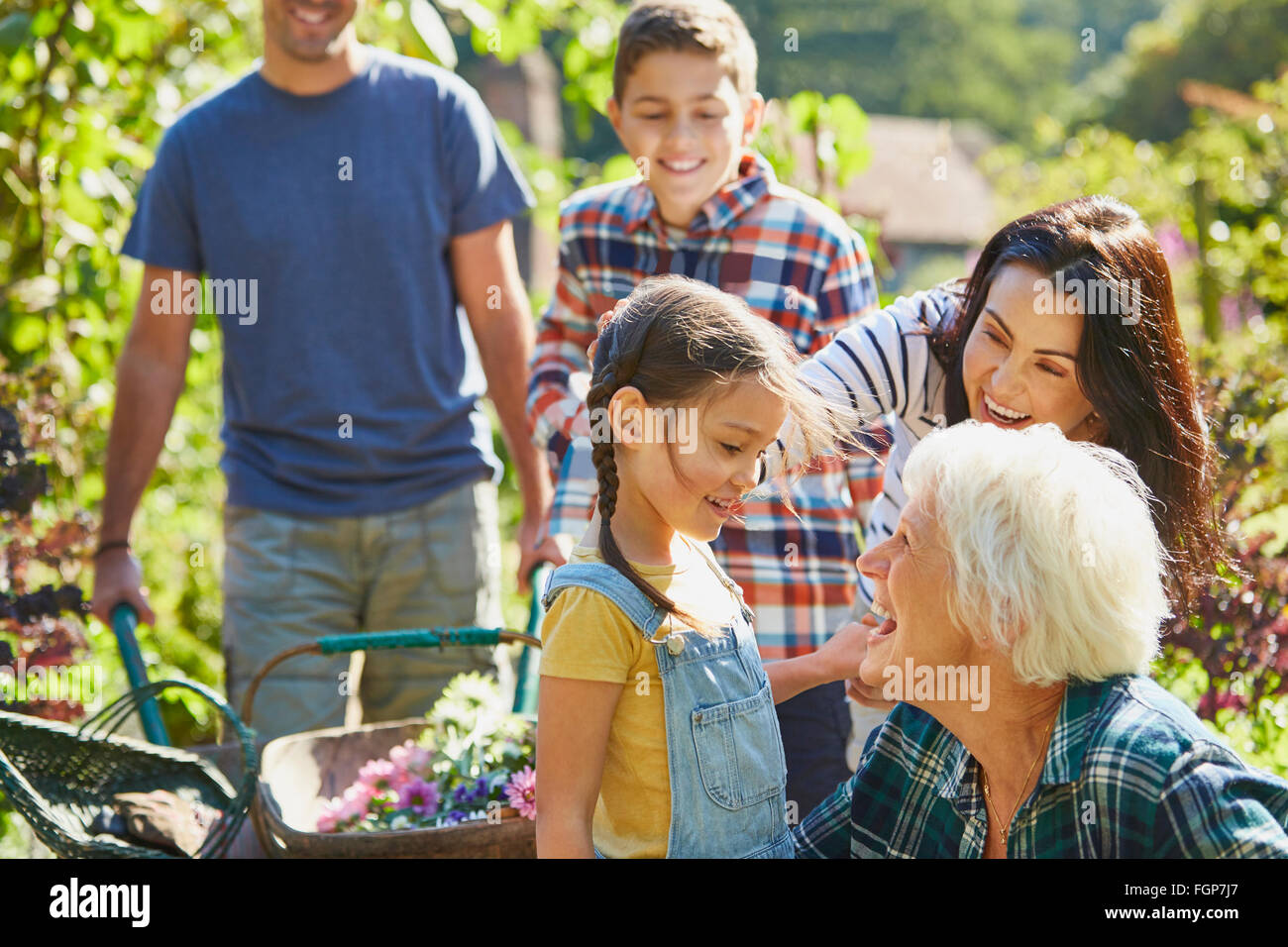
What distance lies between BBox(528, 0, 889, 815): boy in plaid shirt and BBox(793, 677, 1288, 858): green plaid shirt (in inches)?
22.9

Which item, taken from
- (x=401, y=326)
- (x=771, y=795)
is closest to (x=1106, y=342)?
(x=771, y=795)

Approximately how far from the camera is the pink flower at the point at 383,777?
8.27 feet

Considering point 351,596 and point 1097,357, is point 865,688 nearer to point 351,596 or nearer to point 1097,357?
point 1097,357

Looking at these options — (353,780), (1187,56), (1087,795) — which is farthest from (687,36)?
(1187,56)

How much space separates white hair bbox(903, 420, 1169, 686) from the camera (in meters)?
1.74

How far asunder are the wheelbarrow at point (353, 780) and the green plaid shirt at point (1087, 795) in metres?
0.54

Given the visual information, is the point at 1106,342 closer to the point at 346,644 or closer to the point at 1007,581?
the point at 1007,581

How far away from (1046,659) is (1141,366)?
68cm

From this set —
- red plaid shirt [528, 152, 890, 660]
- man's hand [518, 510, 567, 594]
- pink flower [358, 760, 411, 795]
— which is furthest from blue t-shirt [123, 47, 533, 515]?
pink flower [358, 760, 411, 795]

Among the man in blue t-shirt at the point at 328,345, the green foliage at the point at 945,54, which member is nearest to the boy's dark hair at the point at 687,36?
the man in blue t-shirt at the point at 328,345

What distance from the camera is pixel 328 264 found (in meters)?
3.30

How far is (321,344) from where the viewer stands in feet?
10.8

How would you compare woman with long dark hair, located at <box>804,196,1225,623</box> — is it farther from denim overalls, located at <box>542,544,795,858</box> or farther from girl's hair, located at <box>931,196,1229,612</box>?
denim overalls, located at <box>542,544,795,858</box>
